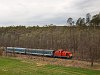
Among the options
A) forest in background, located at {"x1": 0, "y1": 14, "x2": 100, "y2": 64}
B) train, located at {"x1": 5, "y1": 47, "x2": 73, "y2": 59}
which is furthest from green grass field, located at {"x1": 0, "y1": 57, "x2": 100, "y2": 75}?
train, located at {"x1": 5, "y1": 47, "x2": 73, "y2": 59}

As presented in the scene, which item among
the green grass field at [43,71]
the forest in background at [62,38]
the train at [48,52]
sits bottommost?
the green grass field at [43,71]

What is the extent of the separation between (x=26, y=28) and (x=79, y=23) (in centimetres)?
1743

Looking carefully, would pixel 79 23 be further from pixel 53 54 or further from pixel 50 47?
pixel 53 54

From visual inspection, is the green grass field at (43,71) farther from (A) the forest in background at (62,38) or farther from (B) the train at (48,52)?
(B) the train at (48,52)

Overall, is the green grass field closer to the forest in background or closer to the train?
the forest in background

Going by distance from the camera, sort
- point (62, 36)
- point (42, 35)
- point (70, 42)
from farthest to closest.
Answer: point (42, 35) → point (62, 36) → point (70, 42)

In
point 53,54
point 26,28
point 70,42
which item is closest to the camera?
point 53,54

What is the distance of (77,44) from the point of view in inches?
2069

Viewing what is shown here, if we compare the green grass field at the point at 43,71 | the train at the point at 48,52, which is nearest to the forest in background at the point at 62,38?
the train at the point at 48,52

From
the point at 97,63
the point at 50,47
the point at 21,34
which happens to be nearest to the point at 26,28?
the point at 21,34

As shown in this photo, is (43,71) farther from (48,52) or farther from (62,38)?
(62,38)

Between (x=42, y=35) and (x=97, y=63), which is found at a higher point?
→ (x=42, y=35)

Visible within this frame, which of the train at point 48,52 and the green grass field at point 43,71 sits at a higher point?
the train at point 48,52

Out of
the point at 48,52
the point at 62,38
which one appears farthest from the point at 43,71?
the point at 62,38
